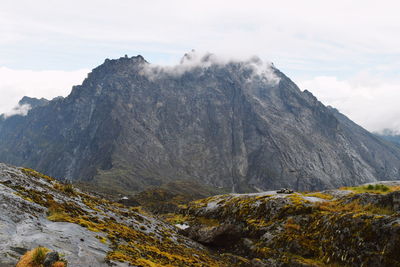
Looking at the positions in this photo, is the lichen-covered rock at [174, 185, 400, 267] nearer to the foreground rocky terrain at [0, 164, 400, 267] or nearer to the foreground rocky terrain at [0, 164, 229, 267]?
the foreground rocky terrain at [0, 164, 400, 267]

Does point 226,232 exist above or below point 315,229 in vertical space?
below

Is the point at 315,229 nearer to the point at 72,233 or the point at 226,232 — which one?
the point at 226,232

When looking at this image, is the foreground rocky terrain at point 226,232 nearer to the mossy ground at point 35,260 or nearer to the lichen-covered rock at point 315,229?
the lichen-covered rock at point 315,229

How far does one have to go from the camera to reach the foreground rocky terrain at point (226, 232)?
27094 millimetres

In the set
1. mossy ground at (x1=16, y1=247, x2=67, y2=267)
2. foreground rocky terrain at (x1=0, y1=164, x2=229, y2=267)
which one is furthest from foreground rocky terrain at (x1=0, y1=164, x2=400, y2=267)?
mossy ground at (x1=16, y1=247, x2=67, y2=267)

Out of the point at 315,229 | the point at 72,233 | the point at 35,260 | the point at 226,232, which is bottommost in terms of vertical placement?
the point at 226,232

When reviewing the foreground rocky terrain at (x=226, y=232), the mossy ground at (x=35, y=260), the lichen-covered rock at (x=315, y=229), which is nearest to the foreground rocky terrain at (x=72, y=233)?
the foreground rocky terrain at (x=226, y=232)

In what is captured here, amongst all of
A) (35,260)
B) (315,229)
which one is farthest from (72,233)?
(315,229)

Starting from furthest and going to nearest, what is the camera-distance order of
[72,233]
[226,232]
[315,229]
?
[226,232] → [315,229] → [72,233]

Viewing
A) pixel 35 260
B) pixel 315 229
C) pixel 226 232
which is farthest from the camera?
pixel 226 232

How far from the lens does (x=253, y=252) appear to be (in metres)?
43.8

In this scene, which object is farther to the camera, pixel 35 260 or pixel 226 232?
pixel 226 232

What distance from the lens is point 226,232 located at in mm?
51000

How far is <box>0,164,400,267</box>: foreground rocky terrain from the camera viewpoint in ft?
88.9
